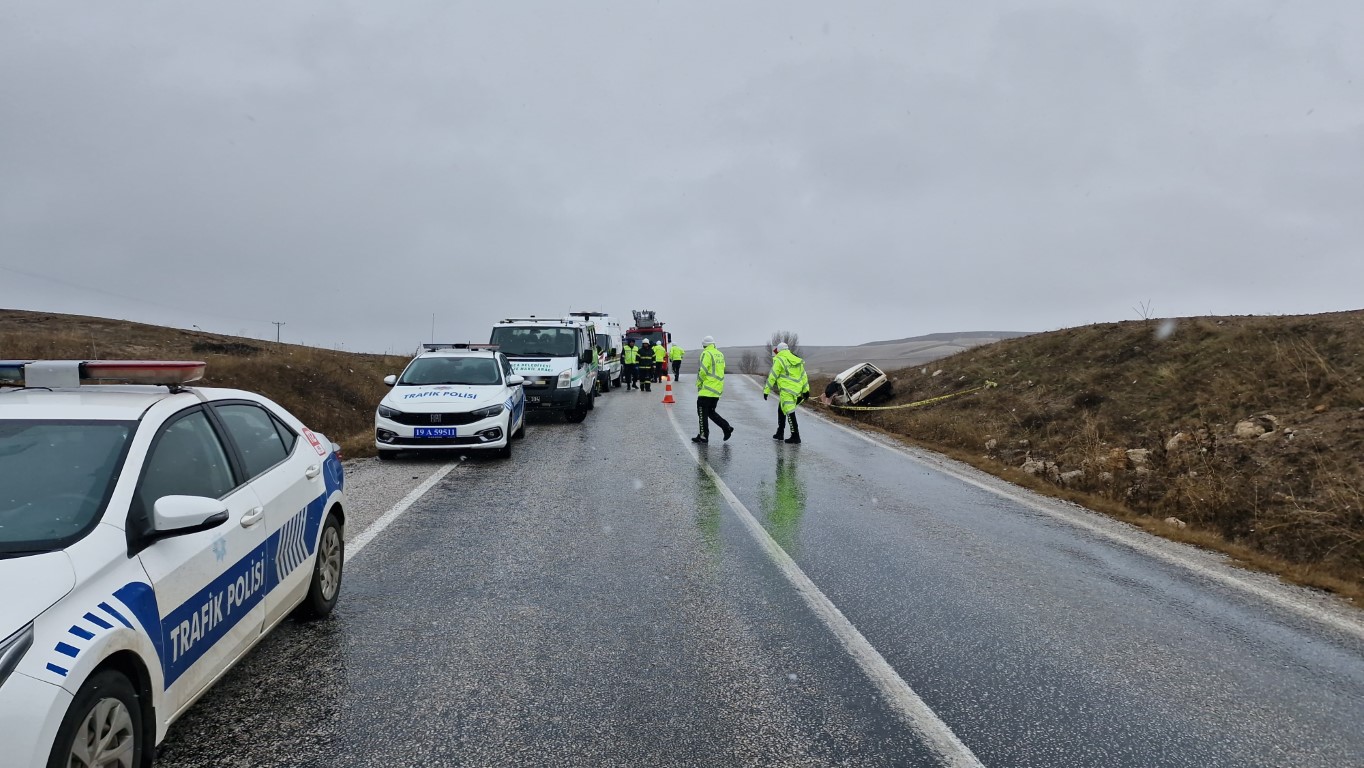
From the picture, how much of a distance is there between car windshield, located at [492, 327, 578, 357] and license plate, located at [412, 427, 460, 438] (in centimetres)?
703

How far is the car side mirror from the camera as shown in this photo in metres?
2.90

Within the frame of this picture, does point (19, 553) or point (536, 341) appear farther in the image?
point (536, 341)

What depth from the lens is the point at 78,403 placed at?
338cm

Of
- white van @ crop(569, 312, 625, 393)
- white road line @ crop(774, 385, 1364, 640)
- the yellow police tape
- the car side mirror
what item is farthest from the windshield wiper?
white van @ crop(569, 312, 625, 393)

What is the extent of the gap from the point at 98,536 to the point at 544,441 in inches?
444

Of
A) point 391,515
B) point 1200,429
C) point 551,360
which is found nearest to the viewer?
point 391,515

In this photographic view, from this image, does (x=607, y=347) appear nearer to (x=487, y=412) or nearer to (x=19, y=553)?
(x=487, y=412)

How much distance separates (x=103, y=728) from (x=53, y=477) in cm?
109

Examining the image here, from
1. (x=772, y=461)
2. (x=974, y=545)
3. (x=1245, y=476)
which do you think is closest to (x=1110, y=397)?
(x=1245, y=476)

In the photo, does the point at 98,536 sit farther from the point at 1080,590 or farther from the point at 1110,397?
the point at 1110,397

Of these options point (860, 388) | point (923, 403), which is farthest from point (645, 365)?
point (923, 403)

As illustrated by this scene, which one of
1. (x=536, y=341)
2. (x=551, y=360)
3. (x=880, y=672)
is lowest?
(x=880, y=672)

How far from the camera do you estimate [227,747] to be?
3176 mm

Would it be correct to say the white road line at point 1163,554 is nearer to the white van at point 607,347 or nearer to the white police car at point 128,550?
the white police car at point 128,550
